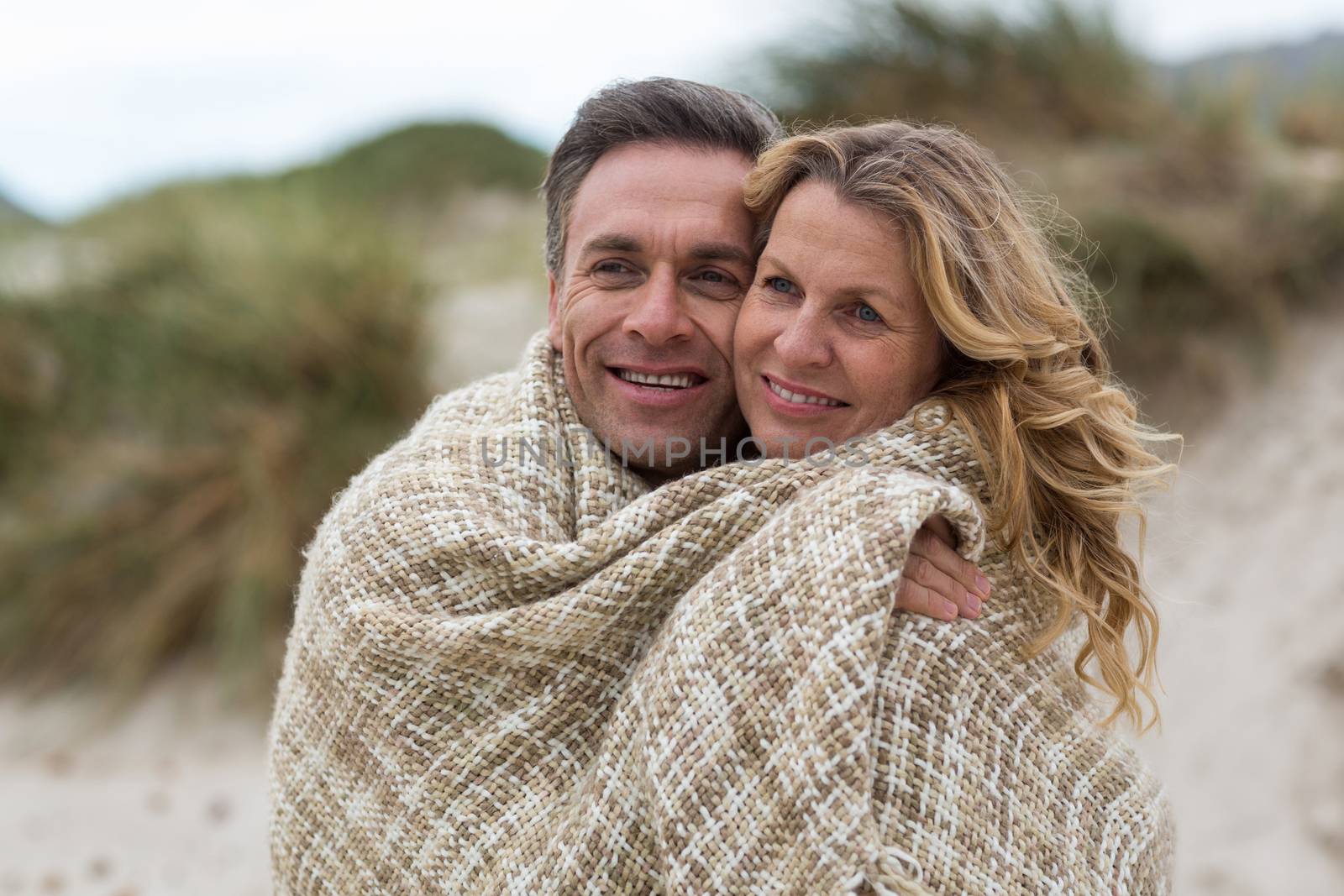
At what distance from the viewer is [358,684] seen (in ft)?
7.28

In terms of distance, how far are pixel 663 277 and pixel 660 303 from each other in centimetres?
6

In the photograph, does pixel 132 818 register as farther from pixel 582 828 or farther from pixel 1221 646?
pixel 1221 646

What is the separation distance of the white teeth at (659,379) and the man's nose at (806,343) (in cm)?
37

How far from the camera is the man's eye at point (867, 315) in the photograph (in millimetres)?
2219

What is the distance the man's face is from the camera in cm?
250

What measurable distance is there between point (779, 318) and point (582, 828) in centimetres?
100

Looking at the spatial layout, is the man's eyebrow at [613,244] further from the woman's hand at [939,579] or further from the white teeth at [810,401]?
the woman's hand at [939,579]

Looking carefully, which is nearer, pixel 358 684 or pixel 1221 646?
pixel 358 684

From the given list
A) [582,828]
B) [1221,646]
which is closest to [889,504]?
[582,828]

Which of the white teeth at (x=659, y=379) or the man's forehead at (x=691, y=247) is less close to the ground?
the man's forehead at (x=691, y=247)

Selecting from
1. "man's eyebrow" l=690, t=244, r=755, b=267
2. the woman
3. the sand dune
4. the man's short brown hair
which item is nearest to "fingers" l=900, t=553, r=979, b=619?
the woman

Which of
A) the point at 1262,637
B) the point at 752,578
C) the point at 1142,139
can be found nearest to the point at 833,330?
the point at 752,578

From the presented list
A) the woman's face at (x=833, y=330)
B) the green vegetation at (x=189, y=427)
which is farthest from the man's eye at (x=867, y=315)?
the green vegetation at (x=189, y=427)

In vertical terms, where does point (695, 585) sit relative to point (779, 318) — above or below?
below
